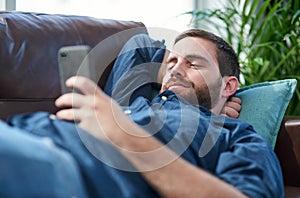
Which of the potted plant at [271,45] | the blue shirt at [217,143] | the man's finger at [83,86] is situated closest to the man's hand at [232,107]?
the blue shirt at [217,143]

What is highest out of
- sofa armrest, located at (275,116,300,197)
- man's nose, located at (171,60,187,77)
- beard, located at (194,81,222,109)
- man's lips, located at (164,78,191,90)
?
man's nose, located at (171,60,187,77)

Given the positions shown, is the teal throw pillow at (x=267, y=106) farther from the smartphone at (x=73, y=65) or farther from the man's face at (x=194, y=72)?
the smartphone at (x=73, y=65)

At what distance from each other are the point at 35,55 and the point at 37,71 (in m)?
0.05

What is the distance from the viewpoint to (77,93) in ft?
3.16

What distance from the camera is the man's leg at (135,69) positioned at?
1.51 meters

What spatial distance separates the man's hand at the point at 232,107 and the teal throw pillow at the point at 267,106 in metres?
0.02

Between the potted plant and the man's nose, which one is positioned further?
the potted plant

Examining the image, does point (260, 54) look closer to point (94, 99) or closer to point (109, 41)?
point (109, 41)

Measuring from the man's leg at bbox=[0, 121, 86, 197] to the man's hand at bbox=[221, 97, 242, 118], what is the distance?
0.85m

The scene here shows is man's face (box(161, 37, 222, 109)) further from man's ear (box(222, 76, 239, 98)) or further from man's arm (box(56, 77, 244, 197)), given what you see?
man's arm (box(56, 77, 244, 197))

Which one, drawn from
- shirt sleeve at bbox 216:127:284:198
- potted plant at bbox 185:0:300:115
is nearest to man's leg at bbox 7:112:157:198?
shirt sleeve at bbox 216:127:284:198

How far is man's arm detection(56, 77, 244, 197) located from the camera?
36.8 inches

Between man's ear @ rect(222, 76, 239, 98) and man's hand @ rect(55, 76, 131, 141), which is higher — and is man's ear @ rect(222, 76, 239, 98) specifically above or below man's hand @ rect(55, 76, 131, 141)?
below

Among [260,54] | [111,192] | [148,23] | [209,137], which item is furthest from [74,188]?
[148,23]
